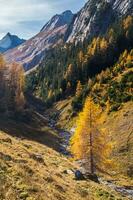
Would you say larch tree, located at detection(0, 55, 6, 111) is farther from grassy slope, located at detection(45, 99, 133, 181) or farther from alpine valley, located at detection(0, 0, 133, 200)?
grassy slope, located at detection(45, 99, 133, 181)

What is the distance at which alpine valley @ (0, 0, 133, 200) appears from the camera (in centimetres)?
2870

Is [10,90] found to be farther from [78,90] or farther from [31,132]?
[78,90]

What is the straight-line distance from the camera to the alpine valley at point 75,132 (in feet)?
94.2

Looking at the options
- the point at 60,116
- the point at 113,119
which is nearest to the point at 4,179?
the point at 113,119

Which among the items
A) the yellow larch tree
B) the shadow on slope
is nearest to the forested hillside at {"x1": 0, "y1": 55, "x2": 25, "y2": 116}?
the shadow on slope

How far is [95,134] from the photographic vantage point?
5703 centimetres

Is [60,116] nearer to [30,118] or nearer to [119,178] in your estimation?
[30,118]

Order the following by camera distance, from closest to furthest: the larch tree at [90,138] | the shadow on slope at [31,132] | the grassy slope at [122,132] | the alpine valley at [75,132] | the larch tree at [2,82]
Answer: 1. the alpine valley at [75,132]
2. the larch tree at [90,138]
3. the grassy slope at [122,132]
4. the shadow on slope at [31,132]
5. the larch tree at [2,82]

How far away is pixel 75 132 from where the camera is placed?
2382 inches

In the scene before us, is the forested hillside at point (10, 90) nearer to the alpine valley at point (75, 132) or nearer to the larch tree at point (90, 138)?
the alpine valley at point (75, 132)

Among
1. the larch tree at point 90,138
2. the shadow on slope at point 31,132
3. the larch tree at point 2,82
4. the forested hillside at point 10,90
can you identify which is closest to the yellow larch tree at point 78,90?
the forested hillside at point 10,90

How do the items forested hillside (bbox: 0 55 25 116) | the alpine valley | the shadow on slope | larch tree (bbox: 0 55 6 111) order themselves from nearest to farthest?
the alpine valley < the shadow on slope < larch tree (bbox: 0 55 6 111) < forested hillside (bbox: 0 55 25 116)

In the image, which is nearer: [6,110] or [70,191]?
[70,191]

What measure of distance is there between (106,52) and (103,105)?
61.3 meters
